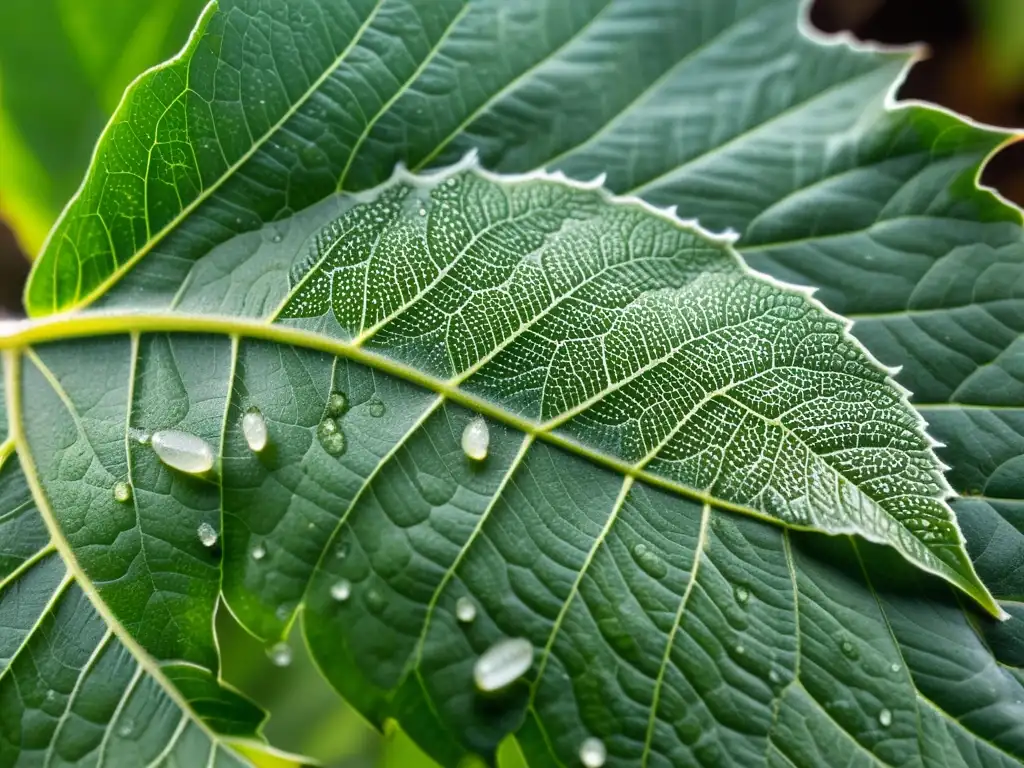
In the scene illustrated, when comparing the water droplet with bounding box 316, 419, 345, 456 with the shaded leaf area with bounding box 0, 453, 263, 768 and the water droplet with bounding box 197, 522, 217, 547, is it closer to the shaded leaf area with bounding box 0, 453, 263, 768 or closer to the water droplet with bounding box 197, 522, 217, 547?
the water droplet with bounding box 197, 522, 217, 547

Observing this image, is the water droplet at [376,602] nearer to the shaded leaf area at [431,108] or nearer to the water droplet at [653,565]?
the water droplet at [653,565]

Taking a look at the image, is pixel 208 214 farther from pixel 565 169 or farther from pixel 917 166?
pixel 917 166

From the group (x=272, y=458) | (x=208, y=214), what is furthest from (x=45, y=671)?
(x=208, y=214)

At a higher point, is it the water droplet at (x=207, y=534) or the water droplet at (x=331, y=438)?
the water droplet at (x=331, y=438)

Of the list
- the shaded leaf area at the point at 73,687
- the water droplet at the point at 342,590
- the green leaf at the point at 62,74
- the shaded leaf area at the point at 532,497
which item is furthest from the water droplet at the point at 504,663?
the green leaf at the point at 62,74

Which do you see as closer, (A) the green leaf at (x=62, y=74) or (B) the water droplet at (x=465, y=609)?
(B) the water droplet at (x=465, y=609)
